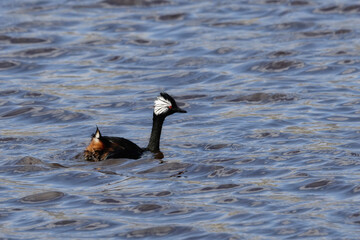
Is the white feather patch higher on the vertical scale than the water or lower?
higher

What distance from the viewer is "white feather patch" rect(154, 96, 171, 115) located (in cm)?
1288

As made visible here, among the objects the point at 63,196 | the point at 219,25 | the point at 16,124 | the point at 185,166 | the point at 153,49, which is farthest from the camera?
the point at 219,25

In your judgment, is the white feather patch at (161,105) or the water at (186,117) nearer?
the water at (186,117)

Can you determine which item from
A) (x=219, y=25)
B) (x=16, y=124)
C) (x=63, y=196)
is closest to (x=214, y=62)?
(x=219, y=25)

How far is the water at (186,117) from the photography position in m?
9.80

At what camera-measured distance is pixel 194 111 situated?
15.3m

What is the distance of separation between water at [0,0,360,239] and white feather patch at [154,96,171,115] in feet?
1.81

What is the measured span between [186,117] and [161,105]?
205cm

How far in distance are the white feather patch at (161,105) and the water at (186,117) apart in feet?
1.81

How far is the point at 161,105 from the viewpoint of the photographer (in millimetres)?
12906

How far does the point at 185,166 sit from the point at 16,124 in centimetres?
363

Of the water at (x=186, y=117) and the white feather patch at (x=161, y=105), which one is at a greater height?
the white feather patch at (x=161, y=105)

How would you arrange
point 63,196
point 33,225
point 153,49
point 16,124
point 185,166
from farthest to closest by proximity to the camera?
point 153,49 < point 16,124 < point 185,166 < point 63,196 < point 33,225

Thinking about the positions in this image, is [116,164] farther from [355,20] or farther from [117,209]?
[355,20]
